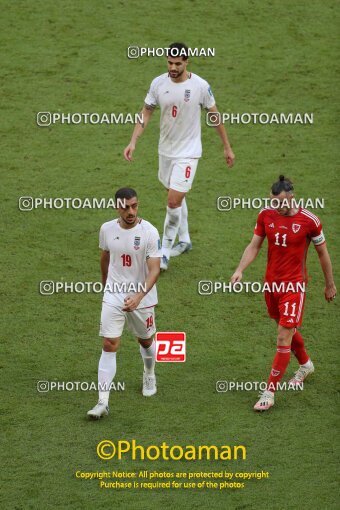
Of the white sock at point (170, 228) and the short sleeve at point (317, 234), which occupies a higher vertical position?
the white sock at point (170, 228)

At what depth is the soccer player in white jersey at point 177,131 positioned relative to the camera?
42.8 feet

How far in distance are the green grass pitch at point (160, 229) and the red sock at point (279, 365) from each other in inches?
10.3

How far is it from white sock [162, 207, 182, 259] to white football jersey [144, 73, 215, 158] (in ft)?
1.98

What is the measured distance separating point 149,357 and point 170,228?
255 centimetres

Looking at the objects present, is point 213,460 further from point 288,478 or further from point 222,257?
point 222,257

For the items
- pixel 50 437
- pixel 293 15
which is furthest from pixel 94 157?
pixel 50 437

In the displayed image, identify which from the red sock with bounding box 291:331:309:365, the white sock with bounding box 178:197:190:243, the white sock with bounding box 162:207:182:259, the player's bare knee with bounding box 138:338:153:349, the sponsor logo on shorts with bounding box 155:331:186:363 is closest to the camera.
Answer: the player's bare knee with bounding box 138:338:153:349

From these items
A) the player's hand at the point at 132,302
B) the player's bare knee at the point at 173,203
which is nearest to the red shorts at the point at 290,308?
the player's hand at the point at 132,302

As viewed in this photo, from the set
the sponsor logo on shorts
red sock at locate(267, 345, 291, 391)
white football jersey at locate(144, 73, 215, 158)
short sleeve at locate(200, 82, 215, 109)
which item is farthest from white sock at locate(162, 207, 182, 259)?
red sock at locate(267, 345, 291, 391)

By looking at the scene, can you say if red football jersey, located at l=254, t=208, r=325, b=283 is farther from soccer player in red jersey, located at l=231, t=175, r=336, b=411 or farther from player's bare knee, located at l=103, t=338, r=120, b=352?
player's bare knee, located at l=103, t=338, r=120, b=352

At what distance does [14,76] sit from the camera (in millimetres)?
17391

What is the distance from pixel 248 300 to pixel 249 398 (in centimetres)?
199

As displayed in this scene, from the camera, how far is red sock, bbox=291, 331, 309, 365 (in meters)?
11.2

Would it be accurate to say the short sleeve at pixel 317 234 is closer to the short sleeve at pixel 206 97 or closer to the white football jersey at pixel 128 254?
the white football jersey at pixel 128 254
